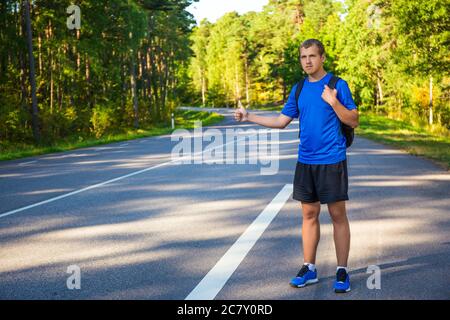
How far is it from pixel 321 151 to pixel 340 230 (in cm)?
71

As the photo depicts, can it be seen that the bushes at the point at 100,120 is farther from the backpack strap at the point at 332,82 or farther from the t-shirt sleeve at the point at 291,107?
the backpack strap at the point at 332,82

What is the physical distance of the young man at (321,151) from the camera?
4.13m

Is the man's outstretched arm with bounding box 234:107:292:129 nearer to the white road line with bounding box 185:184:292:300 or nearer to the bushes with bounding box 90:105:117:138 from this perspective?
the white road line with bounding box 185:184:292:300

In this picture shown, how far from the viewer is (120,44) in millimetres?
36781

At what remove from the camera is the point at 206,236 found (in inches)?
236

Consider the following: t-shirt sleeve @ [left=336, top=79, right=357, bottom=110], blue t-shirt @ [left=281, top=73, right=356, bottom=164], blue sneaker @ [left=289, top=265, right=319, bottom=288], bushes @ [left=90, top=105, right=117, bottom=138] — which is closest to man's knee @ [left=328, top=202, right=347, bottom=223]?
blue t-shirt @ [left=281, top=73, right=356, bottom=164]

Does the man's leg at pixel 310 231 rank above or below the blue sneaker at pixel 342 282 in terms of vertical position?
above

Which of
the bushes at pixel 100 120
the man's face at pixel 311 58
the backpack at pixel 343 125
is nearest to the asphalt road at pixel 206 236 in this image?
the backpack at pixel 343 125

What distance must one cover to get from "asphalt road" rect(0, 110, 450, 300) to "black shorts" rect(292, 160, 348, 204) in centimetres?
71

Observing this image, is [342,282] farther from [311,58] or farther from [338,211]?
[311,58]

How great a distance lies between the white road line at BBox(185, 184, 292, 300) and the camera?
406 centimetres

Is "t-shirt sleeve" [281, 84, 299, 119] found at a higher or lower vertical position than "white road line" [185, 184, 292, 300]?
higher

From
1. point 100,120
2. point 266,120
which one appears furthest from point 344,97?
point 100,120

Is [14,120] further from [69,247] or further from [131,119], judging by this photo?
[69,247]
